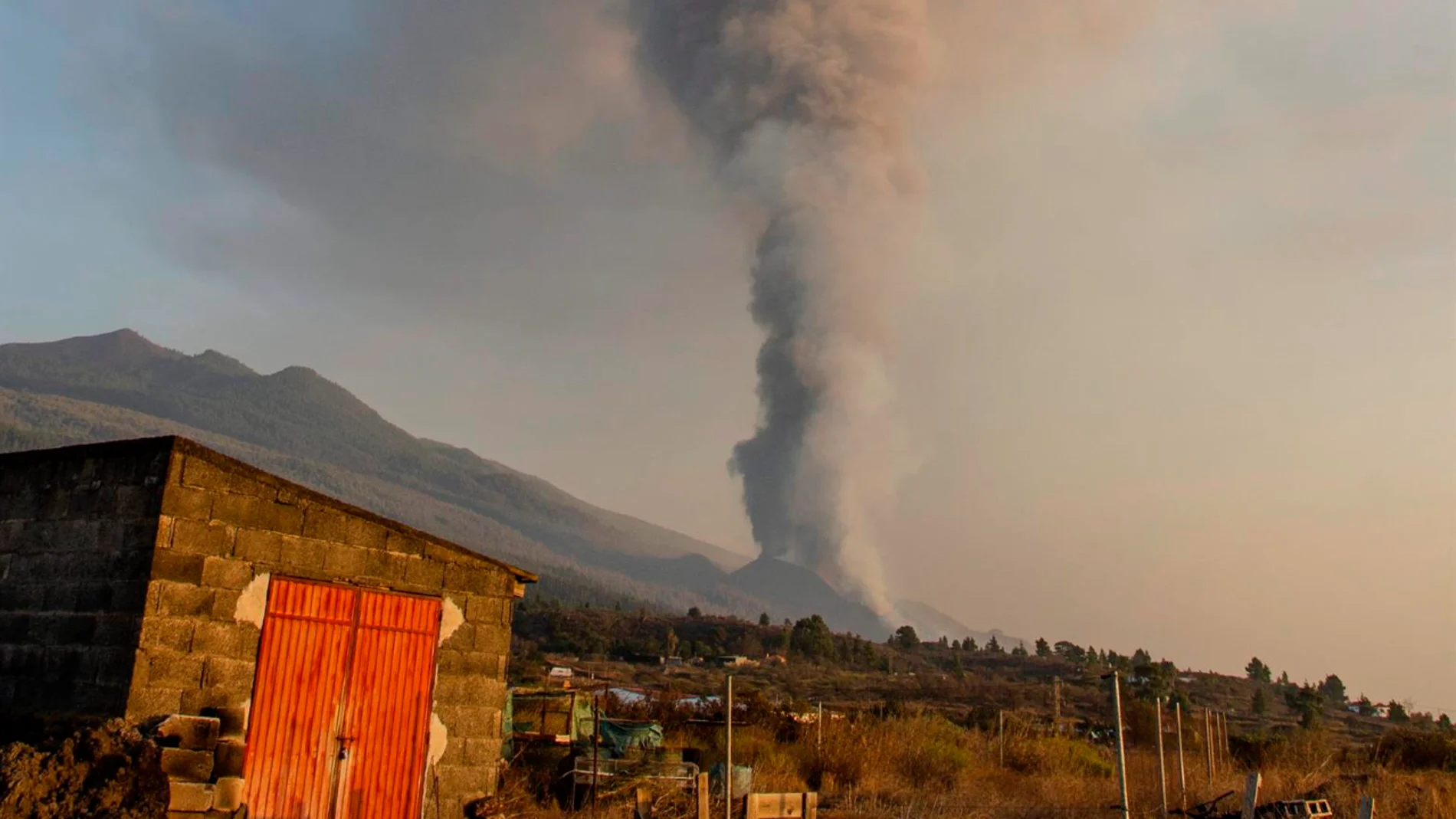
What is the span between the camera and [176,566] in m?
8.68

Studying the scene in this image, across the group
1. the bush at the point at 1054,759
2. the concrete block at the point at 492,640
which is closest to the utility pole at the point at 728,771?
the concrete block at the point at 492,640

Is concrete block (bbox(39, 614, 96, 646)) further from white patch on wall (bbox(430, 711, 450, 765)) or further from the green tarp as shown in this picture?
the green tarp

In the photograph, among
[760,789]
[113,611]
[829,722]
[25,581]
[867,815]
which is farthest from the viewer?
[829,722]

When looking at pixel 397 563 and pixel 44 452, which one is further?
pixel 397 563

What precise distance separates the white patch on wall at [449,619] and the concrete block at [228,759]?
2488 millimetres

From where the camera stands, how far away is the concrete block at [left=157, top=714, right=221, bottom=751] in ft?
27.1

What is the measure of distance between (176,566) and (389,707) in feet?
8.71

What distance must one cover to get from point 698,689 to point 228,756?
103ft

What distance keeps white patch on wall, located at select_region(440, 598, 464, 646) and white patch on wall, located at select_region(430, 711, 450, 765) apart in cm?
80

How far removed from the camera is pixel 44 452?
9453mm

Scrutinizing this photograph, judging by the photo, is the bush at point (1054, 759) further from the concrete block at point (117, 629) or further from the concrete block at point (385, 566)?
the concrete block at point (117, 629)

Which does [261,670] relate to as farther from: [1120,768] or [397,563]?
[1120,768]

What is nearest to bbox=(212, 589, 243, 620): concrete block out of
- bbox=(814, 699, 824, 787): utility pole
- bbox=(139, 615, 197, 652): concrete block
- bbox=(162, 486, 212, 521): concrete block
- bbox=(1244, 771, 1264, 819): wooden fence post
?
bbox=(139, 615, 197, 652): concrete block

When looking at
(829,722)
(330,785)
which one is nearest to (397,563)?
(330,785)
